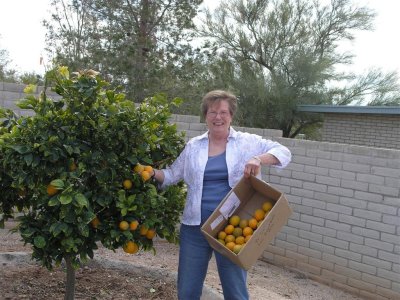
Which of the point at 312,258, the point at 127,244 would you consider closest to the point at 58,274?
the point at 127,244

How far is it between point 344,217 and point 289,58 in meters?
15.7

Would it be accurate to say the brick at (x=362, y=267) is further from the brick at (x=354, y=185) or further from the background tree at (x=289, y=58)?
the background tree at (x=289, y=58)

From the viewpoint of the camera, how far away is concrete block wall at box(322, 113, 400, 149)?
12.5 meters

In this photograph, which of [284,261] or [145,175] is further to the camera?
[284,261]

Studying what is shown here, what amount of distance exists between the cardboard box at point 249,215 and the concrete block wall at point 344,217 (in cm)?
239

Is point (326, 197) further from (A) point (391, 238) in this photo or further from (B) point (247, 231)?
(B) point (247, 231)

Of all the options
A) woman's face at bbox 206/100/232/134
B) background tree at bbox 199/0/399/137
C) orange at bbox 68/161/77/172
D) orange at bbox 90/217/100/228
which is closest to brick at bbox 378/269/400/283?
woman's face at bbox 206/100/232/134

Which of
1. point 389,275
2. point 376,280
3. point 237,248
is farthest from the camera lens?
point 376,280

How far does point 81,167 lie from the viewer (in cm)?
270

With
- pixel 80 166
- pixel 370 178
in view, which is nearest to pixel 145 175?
pixel 80 166

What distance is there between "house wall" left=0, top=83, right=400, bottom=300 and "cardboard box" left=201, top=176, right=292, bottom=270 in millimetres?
2386

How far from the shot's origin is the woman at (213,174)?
9.72 feet

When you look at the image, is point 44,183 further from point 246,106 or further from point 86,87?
point 246,106

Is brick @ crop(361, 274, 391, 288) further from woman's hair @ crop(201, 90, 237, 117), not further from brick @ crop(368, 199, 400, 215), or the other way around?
woman's hair @ crop(201, 90, 237, 117)
